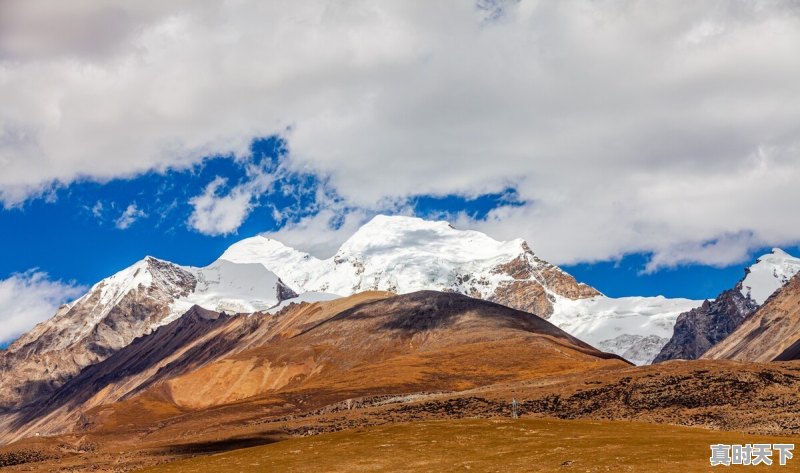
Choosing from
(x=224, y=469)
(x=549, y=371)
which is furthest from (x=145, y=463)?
(x=549, y=371)

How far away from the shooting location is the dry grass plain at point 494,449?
54.7 metres

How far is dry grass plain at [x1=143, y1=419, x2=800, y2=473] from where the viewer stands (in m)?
54.7

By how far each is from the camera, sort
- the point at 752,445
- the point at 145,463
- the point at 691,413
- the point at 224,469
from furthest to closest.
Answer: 1. the point at 145,463
2. the point at 691,413
3. the point at 224,469
4. the point at 752,445

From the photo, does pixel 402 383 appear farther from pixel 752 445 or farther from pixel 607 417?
pixel 752 445

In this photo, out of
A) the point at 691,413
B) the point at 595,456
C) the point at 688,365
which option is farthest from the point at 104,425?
the point at 595,456

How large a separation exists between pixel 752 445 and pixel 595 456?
29.2ft

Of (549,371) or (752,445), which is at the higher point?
(549,371)

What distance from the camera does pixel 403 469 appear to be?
61125 millimetres

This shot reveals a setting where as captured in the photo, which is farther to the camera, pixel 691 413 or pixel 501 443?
pixel 691 413

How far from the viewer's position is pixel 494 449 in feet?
215

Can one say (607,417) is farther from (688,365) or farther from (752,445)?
(752,445)

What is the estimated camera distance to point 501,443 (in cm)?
6862

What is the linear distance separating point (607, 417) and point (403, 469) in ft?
107

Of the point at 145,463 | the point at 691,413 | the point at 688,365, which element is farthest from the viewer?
the point at 688,365
